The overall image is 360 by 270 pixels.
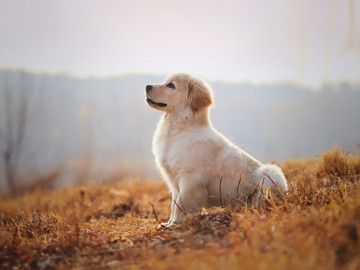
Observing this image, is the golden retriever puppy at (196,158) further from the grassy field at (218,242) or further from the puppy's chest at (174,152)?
the grassy field at (218,242)

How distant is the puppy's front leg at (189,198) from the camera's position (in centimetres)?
334

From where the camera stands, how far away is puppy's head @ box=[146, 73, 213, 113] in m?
3.84

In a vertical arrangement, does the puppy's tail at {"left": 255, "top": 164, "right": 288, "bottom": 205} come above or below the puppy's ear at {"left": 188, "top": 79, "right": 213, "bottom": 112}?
below

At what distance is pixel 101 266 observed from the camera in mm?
2137

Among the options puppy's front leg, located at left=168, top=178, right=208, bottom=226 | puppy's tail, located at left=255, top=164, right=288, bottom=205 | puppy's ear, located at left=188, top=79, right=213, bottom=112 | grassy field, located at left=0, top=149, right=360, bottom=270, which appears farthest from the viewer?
puppy's ear, located at left=188, top=79, right=213, bottom=112

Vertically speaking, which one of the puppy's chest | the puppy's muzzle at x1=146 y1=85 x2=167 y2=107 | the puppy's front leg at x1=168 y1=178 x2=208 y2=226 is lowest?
the puppy's front leg at x1=168 y1=178 x2=208 y2=226

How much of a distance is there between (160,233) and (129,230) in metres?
0.63

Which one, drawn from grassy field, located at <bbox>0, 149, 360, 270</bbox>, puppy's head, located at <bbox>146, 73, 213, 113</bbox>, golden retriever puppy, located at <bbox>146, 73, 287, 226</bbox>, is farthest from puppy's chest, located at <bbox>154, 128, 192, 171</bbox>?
grassy field, located at <bbox>0, 149, 360, 270</bbox>

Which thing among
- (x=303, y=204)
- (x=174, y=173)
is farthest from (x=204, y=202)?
(x=303, y=204)

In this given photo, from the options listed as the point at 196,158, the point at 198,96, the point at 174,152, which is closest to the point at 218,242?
the point at 196,158

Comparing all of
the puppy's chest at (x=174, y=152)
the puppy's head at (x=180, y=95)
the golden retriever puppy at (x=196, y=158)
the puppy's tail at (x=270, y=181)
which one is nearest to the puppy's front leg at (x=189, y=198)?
the golden retriever puppy at (x=196, y=158)

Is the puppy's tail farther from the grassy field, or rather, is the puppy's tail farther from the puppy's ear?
the puppy's ear

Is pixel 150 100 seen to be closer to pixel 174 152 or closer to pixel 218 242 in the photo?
pixel 174 152

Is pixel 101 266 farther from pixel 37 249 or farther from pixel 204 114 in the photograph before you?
pixel 204 114
